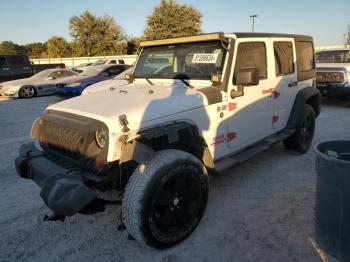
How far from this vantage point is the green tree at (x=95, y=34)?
1841 inches

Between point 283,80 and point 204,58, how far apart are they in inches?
62.8

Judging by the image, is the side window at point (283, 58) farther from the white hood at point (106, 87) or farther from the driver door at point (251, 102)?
the white hood at point (106, 87)

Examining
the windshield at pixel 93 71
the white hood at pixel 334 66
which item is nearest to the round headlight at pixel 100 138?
the white hood at pixel 334 66

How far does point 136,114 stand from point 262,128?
2.25 metres

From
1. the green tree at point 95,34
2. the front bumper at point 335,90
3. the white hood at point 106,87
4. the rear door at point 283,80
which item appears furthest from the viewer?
the green tree at point 95,34

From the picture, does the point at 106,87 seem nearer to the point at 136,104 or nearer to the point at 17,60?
the point at 136,104

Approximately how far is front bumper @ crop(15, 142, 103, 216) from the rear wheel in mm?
12563

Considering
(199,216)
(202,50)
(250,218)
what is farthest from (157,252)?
(202,50)

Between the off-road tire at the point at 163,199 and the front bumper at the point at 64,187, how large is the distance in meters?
0.34

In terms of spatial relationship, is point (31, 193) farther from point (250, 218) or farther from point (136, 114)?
point (250, 218)

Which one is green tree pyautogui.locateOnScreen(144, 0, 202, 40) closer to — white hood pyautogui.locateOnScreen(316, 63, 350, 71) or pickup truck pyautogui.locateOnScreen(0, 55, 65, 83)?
pickup truck pyautogui.locateOnScreen(0, 55, 65, 83)

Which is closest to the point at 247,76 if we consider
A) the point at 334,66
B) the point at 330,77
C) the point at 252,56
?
the point at 252,56

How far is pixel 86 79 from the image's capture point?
41.3ft

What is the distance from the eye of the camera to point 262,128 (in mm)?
4551
